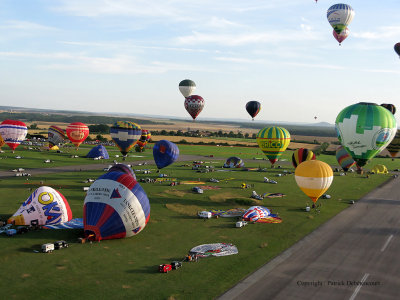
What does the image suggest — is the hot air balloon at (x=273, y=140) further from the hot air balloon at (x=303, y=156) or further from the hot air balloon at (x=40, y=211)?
the hot air balloon at (x=40, y=211)

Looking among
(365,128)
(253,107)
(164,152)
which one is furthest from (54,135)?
(365,128)

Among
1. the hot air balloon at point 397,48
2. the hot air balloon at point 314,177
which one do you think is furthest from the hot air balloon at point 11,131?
the hot air balloon at point 397,48

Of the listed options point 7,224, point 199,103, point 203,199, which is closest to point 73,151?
point 199,103

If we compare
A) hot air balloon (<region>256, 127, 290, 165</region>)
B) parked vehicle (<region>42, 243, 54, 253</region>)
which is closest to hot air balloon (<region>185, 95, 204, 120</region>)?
hot air balloon (<region>256, 127, 290, 165</region>)

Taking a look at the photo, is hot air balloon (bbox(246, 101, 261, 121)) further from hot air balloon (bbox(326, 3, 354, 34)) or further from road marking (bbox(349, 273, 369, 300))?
road marking (bbox(349, 273, 369, 300))

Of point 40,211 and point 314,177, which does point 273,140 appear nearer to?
point 314,177

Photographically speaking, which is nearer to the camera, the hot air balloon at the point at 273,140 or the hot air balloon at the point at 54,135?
the hot air balloon at the point at 273,140
